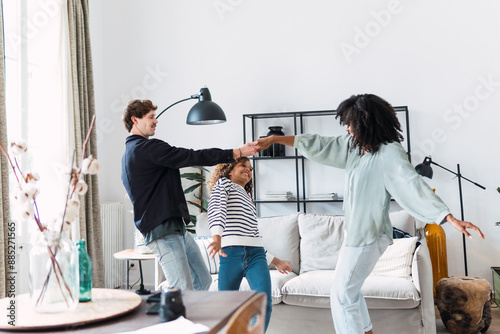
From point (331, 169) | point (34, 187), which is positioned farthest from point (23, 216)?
point (331, 169)

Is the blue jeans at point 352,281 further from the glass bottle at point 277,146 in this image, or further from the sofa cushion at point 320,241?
the glass bottle at point 277,146

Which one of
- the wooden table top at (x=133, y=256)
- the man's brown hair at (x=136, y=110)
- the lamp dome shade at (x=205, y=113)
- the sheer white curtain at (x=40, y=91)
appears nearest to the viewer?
the man's brown hair at (x=136, y=110)

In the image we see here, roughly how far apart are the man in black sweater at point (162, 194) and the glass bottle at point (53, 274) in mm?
935

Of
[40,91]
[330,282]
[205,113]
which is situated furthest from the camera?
[40,91]

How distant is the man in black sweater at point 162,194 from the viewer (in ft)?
7.66

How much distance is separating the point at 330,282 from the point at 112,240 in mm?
2413

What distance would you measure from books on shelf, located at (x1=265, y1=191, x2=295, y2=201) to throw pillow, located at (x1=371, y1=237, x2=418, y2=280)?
1269mm

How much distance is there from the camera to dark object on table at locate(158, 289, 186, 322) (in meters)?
1.32

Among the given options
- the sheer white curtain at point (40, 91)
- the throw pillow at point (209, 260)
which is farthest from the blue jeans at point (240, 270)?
the sheer white curtain at point (40, 91)

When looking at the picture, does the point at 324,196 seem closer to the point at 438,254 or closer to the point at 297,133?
the point at 297,133

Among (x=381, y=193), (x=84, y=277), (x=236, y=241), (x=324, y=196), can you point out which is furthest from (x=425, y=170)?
(x=84, y=277)

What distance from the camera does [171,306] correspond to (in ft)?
4.36

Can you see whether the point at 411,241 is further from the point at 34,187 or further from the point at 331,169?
the point at 34,187

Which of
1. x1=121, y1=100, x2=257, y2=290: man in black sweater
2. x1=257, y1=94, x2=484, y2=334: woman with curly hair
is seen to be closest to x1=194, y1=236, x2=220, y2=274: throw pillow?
x1=121, y1=100, x2=257, y2=290: man in black sweater
